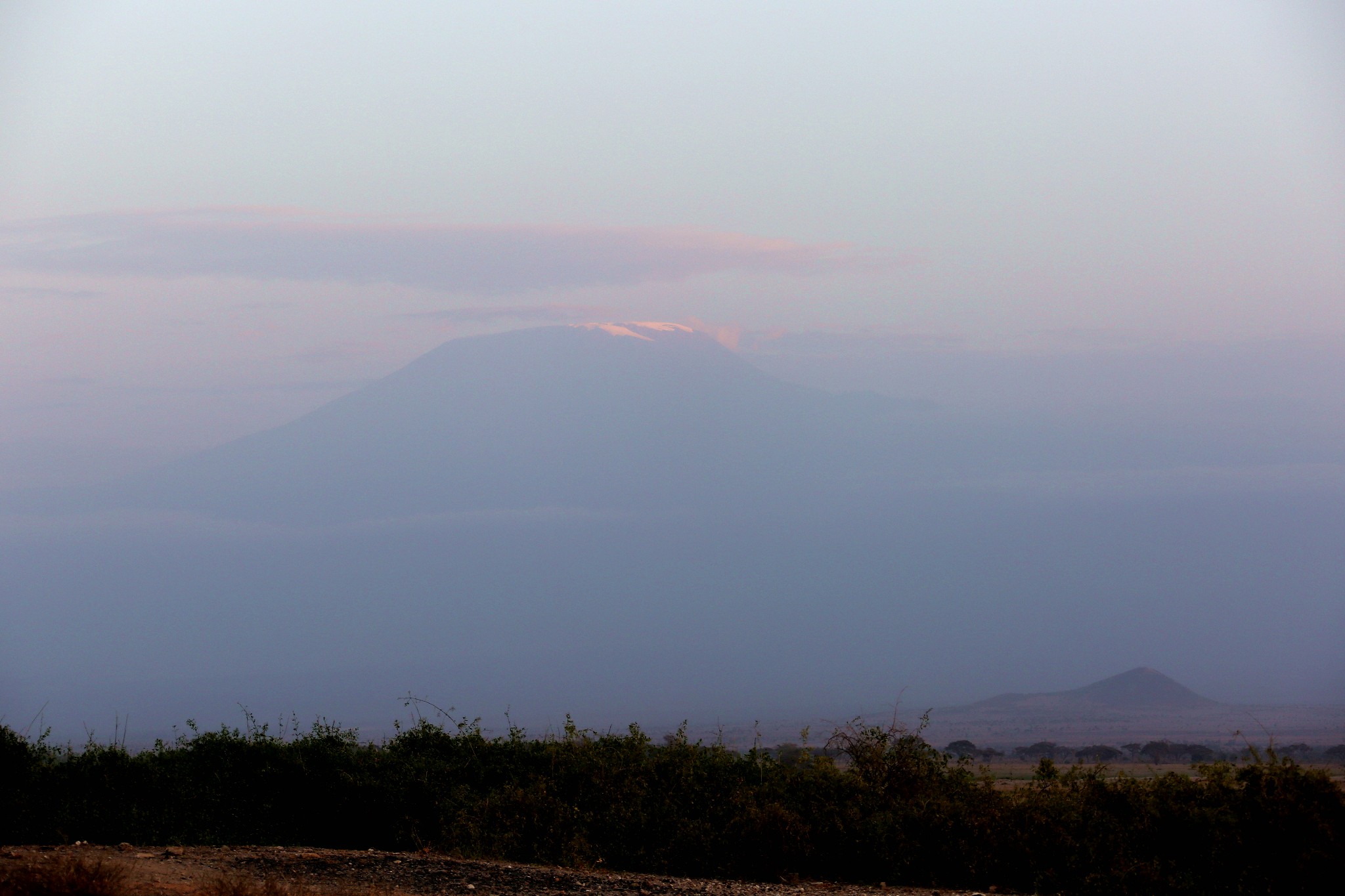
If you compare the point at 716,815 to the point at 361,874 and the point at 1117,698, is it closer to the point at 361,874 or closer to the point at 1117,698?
the point at 361,874

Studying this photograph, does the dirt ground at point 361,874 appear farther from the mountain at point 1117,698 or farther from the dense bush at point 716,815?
the mountain at point 1117,698

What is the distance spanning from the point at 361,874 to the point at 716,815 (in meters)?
4.52

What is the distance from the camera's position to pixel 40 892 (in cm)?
826

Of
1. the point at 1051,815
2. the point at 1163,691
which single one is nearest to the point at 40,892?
the point at 1051,815

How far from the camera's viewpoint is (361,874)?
35.4 feet

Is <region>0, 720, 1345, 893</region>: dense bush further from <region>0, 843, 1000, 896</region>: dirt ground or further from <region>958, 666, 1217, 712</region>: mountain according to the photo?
<region>958, 666, 1217, 712</region>: mountain

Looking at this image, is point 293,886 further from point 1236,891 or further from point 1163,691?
point 1163,691

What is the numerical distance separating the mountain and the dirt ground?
4177 inches

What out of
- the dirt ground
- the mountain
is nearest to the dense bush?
the dirt ground

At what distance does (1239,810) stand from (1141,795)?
107 centimetres

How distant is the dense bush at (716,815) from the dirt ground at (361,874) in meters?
0.92

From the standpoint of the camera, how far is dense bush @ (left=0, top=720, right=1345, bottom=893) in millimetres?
12625

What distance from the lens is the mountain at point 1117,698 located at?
112750mm

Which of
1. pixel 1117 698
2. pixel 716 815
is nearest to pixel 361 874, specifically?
pixel 716 815
